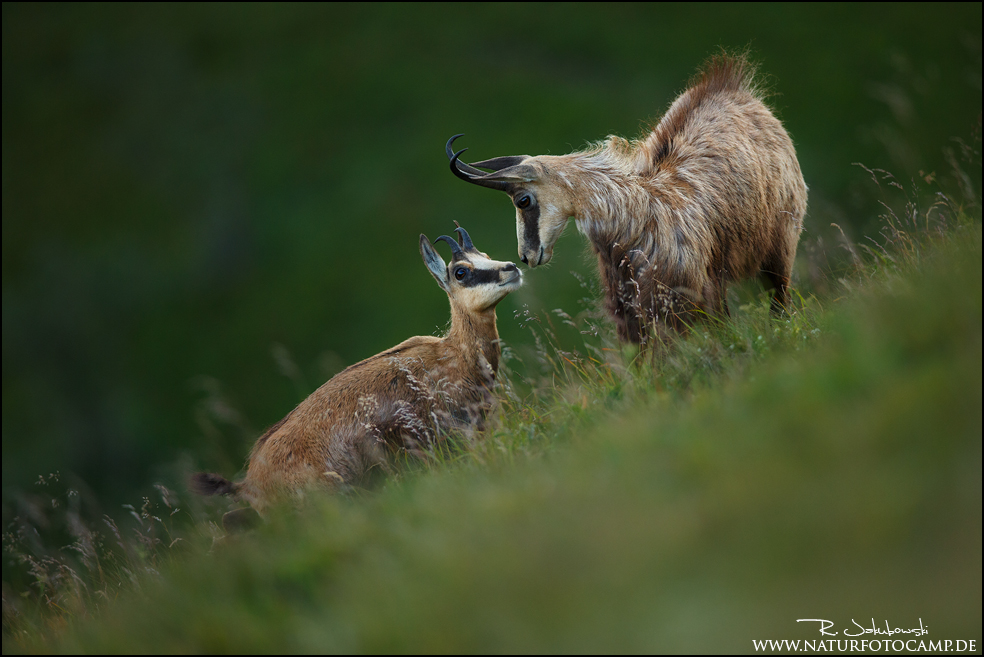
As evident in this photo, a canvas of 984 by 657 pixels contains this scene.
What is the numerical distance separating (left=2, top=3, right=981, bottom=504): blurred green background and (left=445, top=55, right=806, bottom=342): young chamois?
14889mm

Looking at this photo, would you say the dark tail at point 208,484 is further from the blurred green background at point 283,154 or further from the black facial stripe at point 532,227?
the blurred green background at point 283,154

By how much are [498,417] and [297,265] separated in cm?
2585

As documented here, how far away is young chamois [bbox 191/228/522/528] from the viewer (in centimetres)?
525

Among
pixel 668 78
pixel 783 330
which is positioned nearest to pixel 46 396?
pixel 668 78

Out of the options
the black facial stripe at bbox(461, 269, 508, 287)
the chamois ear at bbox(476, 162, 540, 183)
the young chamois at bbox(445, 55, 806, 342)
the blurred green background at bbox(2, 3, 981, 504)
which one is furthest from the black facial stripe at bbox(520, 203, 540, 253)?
the blurred green background at bbox(2, 3, 981, 504)

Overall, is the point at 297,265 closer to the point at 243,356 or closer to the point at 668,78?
the point at 243,356

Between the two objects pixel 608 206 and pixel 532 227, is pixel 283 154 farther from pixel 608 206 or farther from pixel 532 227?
pixel 608 206

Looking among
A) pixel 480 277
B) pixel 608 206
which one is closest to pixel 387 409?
pixel 480 277

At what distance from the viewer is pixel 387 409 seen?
568 cm

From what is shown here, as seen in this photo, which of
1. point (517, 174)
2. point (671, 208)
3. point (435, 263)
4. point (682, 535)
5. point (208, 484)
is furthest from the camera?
point (435, 263)

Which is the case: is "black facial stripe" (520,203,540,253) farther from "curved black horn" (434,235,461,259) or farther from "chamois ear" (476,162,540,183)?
"curved black horn" (434,235,461,259)

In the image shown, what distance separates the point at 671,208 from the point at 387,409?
2.64 metres

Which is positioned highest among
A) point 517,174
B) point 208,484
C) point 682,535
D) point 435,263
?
point 517,174

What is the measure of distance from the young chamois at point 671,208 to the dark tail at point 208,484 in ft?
8.94
